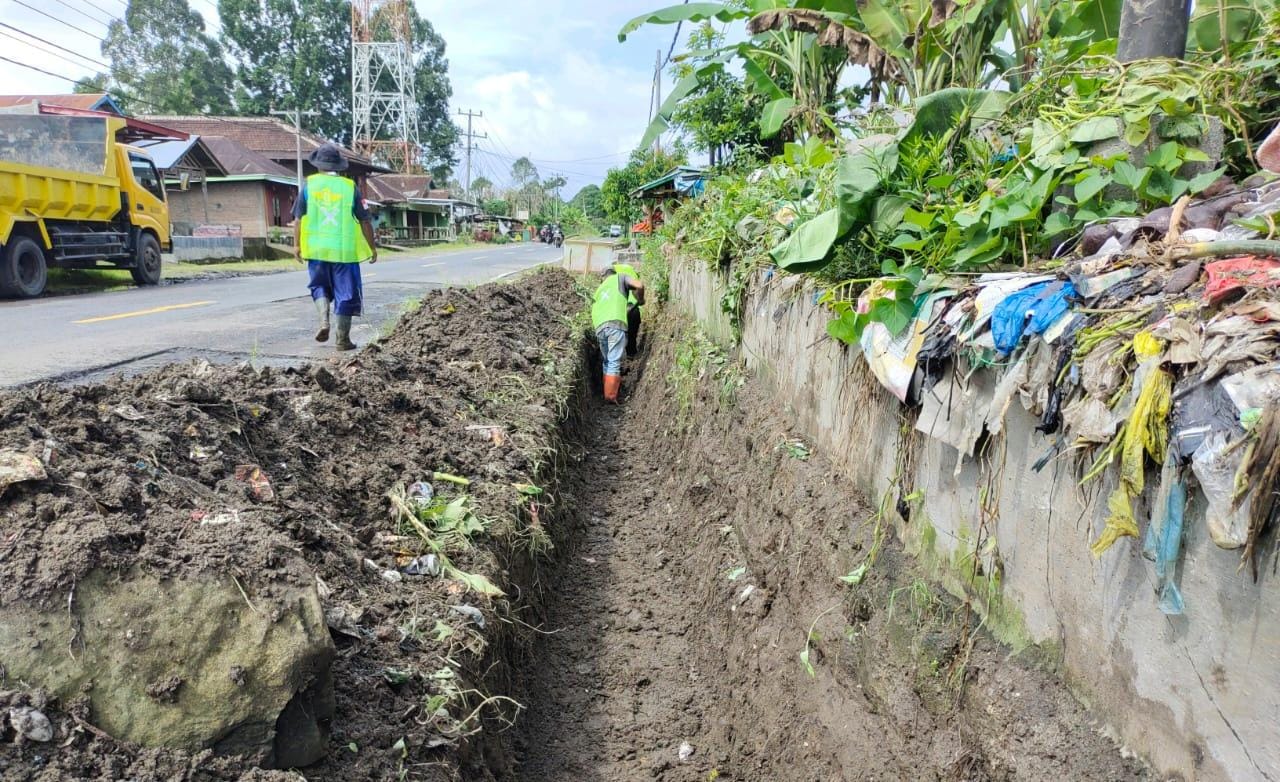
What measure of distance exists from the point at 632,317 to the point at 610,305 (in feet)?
4.63

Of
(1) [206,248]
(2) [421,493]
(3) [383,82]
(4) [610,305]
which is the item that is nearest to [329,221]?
(4) [610,305]

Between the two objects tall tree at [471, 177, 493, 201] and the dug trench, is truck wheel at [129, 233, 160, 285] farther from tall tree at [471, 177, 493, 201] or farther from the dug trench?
tall tree at [471, 177, 493, 201]

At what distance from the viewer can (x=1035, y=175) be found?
116 inches

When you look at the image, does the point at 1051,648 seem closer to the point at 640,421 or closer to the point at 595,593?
the point at 595,593

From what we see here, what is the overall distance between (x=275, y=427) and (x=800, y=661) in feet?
8.83

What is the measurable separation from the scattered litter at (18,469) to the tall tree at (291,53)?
62371mm

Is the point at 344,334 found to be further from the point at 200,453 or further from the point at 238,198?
the point at 238,198

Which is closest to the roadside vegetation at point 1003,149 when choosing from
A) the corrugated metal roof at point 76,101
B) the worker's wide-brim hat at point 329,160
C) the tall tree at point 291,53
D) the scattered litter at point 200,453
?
the scattered litter at point 200,453

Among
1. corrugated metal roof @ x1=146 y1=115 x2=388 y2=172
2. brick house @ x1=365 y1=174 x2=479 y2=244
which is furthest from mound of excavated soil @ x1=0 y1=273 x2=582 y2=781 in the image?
corrugated metal roof @ x1=146 y1=115 x2=388 y2=172

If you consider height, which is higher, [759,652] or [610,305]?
[610,305]

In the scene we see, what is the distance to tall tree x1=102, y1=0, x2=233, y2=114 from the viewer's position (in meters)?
53.9

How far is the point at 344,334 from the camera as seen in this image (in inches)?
287

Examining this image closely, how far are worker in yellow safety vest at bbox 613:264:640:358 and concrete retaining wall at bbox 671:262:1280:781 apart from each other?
629 centimetres

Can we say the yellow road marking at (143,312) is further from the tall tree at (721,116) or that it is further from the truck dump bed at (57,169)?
the tall tree at (721,116)
